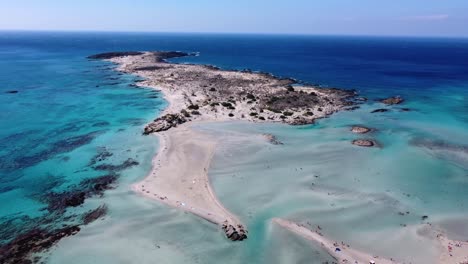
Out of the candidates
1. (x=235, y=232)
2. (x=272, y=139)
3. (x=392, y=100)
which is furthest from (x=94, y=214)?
(x=392, y=100)

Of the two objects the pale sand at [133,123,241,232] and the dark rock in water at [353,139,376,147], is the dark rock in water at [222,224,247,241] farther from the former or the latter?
the dark rock in water at [353,139,376,147]

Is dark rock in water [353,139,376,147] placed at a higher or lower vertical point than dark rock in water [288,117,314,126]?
lower

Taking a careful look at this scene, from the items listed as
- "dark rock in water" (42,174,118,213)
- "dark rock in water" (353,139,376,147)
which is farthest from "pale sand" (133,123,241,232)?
"dark rock in water" (353,139,376,147)

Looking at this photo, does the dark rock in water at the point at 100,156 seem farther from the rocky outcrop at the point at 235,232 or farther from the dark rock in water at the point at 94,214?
the rocky outcrop at the point at 235,232

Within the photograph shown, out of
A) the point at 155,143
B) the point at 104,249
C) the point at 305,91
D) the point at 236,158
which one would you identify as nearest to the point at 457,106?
the point at 305,91

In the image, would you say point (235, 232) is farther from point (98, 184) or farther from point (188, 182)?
point (98, 184)

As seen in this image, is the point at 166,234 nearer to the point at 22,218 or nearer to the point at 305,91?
the point at 22,218

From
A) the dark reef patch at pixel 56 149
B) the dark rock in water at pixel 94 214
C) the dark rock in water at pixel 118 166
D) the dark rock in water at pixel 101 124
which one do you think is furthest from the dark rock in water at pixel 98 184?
the dark rock in water at pixel 101 124
